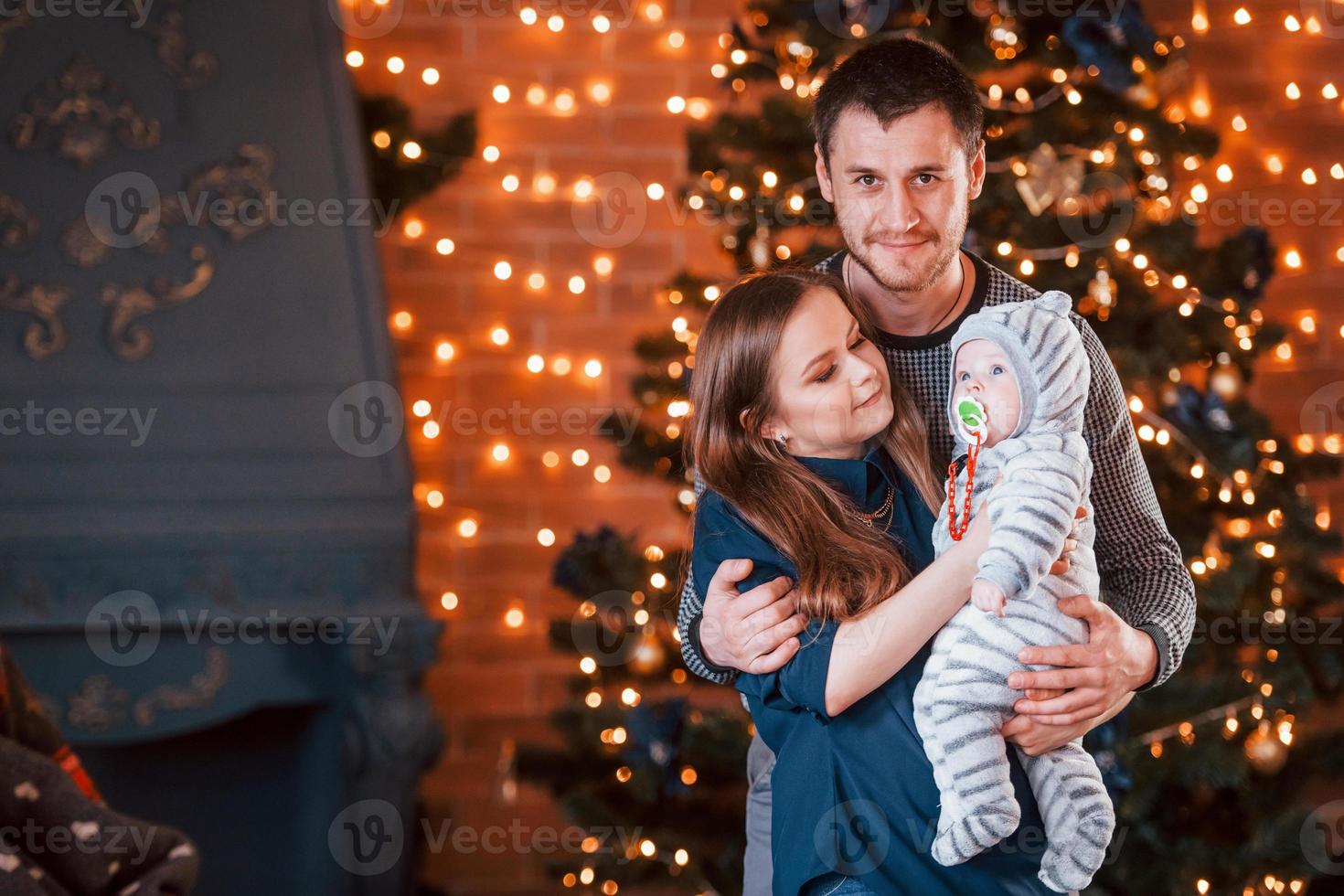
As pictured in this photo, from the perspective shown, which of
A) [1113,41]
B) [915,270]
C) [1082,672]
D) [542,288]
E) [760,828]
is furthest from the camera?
[542,288]

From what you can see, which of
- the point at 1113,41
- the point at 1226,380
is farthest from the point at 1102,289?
the point at 1113,41

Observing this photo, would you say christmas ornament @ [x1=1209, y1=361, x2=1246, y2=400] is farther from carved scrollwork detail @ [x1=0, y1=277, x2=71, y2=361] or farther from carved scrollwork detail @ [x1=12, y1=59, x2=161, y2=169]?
carved scrollwork detail @ [x1=0, y1=277, x2=71, y2=361]

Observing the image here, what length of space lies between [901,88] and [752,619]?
67 centimetres

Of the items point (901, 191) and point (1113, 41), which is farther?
point (1113, 41)

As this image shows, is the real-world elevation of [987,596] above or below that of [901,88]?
below

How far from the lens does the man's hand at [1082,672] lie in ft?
4.26

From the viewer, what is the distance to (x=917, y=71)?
1.53 m

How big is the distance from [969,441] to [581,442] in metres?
1.88

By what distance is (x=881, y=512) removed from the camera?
1.45m

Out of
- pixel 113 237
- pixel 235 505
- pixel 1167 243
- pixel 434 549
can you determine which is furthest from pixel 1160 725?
pixel 113 237

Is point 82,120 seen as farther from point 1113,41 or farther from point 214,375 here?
point 1113,41

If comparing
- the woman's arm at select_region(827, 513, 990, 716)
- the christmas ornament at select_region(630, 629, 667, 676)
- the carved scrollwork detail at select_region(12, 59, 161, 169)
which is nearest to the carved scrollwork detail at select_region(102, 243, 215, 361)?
the carved scrollwork detail at select_region(12, 59, 161, 169)

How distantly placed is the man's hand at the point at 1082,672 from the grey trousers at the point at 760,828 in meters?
0.49

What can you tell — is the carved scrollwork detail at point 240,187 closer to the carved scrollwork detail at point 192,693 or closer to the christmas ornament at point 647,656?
the carved scrollwork detail at point 192,693
